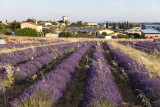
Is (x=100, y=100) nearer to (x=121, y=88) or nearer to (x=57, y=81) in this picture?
(x=57, y=81)

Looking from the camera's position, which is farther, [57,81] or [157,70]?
[157,70]

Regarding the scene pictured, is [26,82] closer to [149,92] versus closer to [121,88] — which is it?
[121,88]

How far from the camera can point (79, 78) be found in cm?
693

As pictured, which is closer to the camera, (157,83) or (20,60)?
→ (157,83)

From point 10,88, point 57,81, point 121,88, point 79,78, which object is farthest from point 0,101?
point 121,88

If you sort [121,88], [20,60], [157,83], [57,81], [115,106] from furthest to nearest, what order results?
[20,60]
[121,88]
[57,81]
[157,83]
[115,106]

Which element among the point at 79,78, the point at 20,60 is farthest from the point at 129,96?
the point at 20,60

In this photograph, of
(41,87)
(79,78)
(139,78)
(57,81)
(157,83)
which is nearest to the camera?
(41,87)

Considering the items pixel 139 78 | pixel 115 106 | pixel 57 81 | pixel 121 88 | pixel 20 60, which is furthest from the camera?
pixel 20 60

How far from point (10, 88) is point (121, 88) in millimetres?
3513

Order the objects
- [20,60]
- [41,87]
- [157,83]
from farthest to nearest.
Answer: [20,60] → [157,83] → [41,87]

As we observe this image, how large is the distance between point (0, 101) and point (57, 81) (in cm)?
150

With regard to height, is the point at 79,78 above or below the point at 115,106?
below

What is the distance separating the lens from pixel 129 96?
16.6 ft
